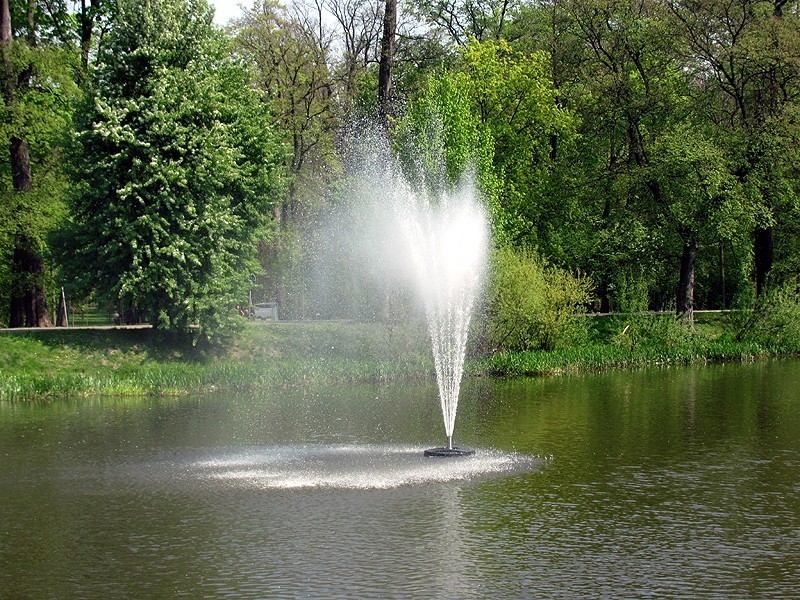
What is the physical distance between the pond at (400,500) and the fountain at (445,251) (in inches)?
363

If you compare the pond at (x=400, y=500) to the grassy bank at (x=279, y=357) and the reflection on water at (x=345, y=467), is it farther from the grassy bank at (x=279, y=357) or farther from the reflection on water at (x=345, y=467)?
the grassy bank at (x=279, y=357)

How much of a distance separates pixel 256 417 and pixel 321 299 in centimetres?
3072

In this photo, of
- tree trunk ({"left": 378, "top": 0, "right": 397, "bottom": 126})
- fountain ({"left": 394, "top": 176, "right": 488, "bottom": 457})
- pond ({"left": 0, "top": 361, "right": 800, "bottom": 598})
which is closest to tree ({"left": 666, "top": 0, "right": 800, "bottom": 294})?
tree trunk ({"left": 378, "top": 0, "right": 397, "bottom": 126})

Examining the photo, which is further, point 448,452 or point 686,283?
point 686,283

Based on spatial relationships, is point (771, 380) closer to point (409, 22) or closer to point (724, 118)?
point (724, 118)

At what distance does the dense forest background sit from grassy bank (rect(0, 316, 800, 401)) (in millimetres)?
1763

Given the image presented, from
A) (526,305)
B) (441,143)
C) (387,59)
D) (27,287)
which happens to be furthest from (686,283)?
(27,287)

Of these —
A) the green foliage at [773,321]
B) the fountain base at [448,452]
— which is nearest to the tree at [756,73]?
the green foliage at [773,321]

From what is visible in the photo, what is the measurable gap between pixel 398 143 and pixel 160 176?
1207 cm

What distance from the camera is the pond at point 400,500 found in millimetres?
14734

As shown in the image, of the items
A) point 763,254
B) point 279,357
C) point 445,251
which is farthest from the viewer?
point 763,254

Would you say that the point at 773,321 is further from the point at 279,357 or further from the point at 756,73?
the point at 279,357

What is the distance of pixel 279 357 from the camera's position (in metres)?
43.2

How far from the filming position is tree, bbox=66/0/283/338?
39.2m
